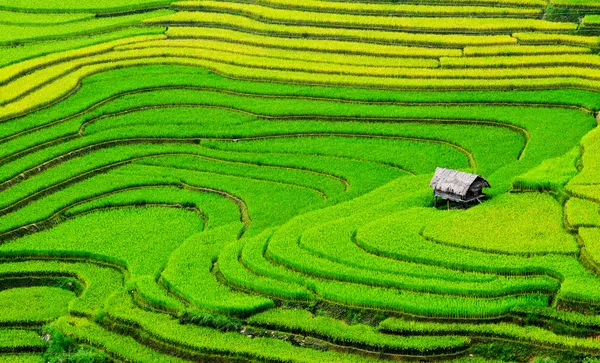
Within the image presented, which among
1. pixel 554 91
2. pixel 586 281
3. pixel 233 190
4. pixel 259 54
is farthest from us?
pixel 259 54

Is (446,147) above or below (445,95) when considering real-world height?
below

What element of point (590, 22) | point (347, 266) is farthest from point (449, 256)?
point (590, 22)

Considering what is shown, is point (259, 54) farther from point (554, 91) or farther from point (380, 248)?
point (380, 248)

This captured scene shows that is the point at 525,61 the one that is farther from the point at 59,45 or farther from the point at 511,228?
the point at 59,45

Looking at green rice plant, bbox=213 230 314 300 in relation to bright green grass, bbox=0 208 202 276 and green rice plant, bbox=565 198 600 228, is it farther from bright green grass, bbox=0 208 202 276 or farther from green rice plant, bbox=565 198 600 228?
green rice plant, bbox=565 198 600 228

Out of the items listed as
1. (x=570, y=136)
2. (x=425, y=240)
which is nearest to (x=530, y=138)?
(x=570, y=136)

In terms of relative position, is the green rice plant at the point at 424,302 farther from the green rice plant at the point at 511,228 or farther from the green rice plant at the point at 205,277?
the green rice plant at the point at 511,228

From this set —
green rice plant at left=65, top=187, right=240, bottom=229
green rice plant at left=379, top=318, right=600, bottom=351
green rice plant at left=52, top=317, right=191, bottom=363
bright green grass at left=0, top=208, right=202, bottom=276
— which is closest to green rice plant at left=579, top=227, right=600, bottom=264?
green rice plant at left=379, top=318, right=600, bottom=351
